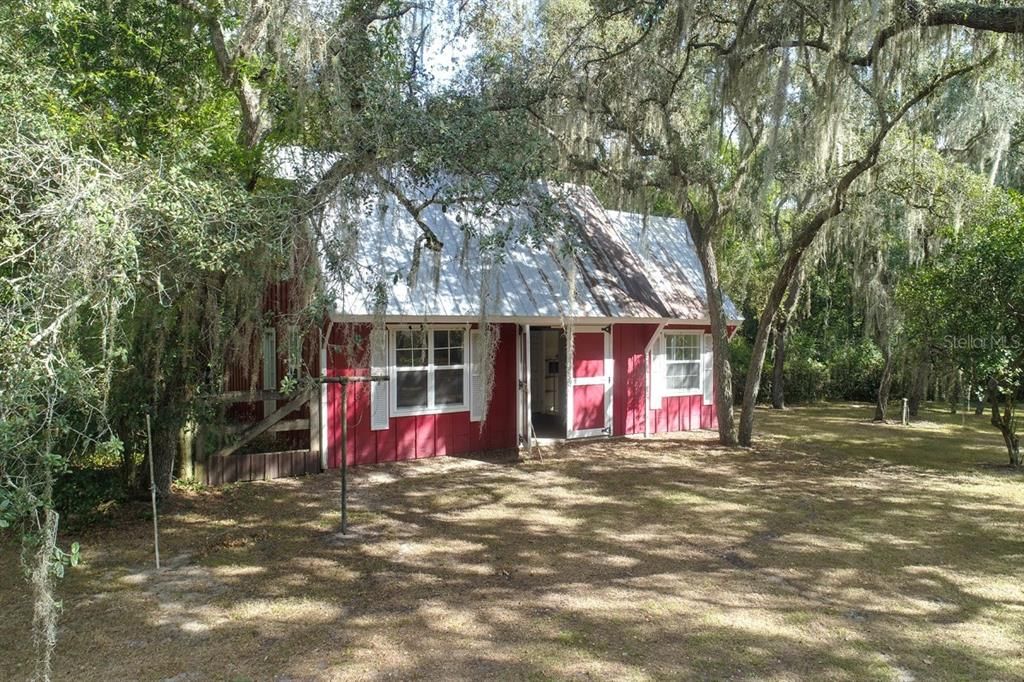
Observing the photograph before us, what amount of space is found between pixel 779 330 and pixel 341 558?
1474 cm

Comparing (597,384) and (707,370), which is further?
(707,370)

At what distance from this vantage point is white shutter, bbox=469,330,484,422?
10586 millimetres

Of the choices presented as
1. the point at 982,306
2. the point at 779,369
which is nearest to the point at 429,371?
the point at 982,306

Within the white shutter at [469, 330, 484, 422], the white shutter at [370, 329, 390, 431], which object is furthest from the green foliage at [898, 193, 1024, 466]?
the white shutter at [370, 329, 390, 431]

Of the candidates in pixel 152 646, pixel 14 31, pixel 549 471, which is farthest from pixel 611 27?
pixel 152 646

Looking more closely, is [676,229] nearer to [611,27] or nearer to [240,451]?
[611,27]

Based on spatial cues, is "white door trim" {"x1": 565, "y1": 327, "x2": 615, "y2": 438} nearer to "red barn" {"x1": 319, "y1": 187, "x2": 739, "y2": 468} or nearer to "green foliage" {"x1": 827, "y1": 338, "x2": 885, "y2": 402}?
"red barn" {"x1": 319, "y1": 187, "x2": 739, "y2": 468}

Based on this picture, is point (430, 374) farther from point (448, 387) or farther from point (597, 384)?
point (597, 384)

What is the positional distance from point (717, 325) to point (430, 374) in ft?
16.2

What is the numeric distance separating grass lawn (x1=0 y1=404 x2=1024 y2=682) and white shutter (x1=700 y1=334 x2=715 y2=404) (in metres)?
4.50

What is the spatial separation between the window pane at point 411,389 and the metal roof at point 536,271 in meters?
1.06

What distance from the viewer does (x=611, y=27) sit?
10.4m

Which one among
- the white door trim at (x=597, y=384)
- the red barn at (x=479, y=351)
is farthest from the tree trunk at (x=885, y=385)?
the white door trim at (x=597, y=384)

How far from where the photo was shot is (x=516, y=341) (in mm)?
10688
